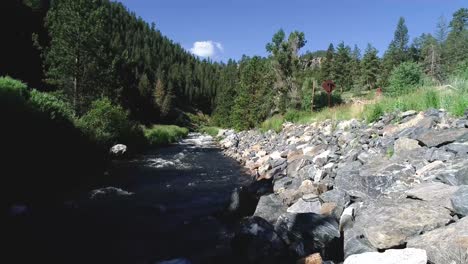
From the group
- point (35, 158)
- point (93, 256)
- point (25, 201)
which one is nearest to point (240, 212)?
point (93, 256)

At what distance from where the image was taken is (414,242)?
448 centimetres

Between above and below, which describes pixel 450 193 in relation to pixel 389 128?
below

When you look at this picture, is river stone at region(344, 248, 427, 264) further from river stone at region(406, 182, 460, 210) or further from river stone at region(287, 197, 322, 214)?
river stone at region(287, 197, 322, 214)

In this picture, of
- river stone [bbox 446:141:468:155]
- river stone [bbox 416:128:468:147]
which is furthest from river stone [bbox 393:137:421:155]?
river stone [bbox 446:141:468:155]

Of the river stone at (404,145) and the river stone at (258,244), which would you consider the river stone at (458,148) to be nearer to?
the river stone at (404,145)

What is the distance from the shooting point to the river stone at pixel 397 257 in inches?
163

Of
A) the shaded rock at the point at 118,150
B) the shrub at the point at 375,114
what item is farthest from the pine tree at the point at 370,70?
the shrub at the point at 375,114

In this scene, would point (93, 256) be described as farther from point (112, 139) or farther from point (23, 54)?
point (23, 54)

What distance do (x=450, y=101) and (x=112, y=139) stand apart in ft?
67.3

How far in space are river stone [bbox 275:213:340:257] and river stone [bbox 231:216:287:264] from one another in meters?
0.28

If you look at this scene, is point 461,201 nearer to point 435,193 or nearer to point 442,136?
point 435,193

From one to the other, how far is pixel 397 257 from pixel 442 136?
4.03 metres

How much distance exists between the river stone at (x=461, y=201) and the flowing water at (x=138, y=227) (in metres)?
4.21

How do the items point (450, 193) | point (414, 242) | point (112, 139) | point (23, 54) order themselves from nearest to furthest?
point (414, 242) → point (450, 193) → point (112, 139) → point (23, 54)
